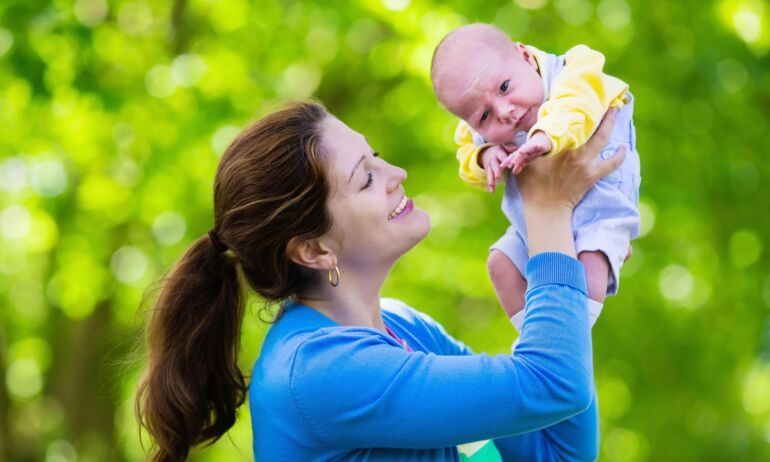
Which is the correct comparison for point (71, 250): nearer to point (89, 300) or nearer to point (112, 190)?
point (89, 300)

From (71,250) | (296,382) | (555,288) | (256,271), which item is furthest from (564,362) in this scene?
(71,250)

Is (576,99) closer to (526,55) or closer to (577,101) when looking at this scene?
(577,101)

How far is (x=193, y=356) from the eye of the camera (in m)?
2.67

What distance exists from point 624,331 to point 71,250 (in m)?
4.19

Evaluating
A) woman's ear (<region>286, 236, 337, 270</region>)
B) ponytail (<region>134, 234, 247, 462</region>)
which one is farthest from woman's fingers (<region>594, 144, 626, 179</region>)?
ponytail (<region>134, 234, 247, 462</region>)

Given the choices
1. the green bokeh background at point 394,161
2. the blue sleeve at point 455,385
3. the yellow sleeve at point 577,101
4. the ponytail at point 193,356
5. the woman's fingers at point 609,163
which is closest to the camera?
the blue sleeve at point 455,385

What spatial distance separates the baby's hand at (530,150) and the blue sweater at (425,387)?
20cm

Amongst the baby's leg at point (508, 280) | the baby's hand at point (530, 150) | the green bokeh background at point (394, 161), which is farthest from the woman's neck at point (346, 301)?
the green bokeh background at point (394, 161)

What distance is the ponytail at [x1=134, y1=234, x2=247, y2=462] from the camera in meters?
2.64

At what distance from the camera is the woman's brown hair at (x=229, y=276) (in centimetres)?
250

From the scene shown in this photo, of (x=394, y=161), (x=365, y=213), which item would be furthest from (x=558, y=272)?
(x=394, y=161)

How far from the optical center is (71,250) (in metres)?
8.48

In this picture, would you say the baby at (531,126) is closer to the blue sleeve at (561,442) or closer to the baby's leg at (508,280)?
the baby's leg at (508,280)

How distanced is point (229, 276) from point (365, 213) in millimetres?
430
